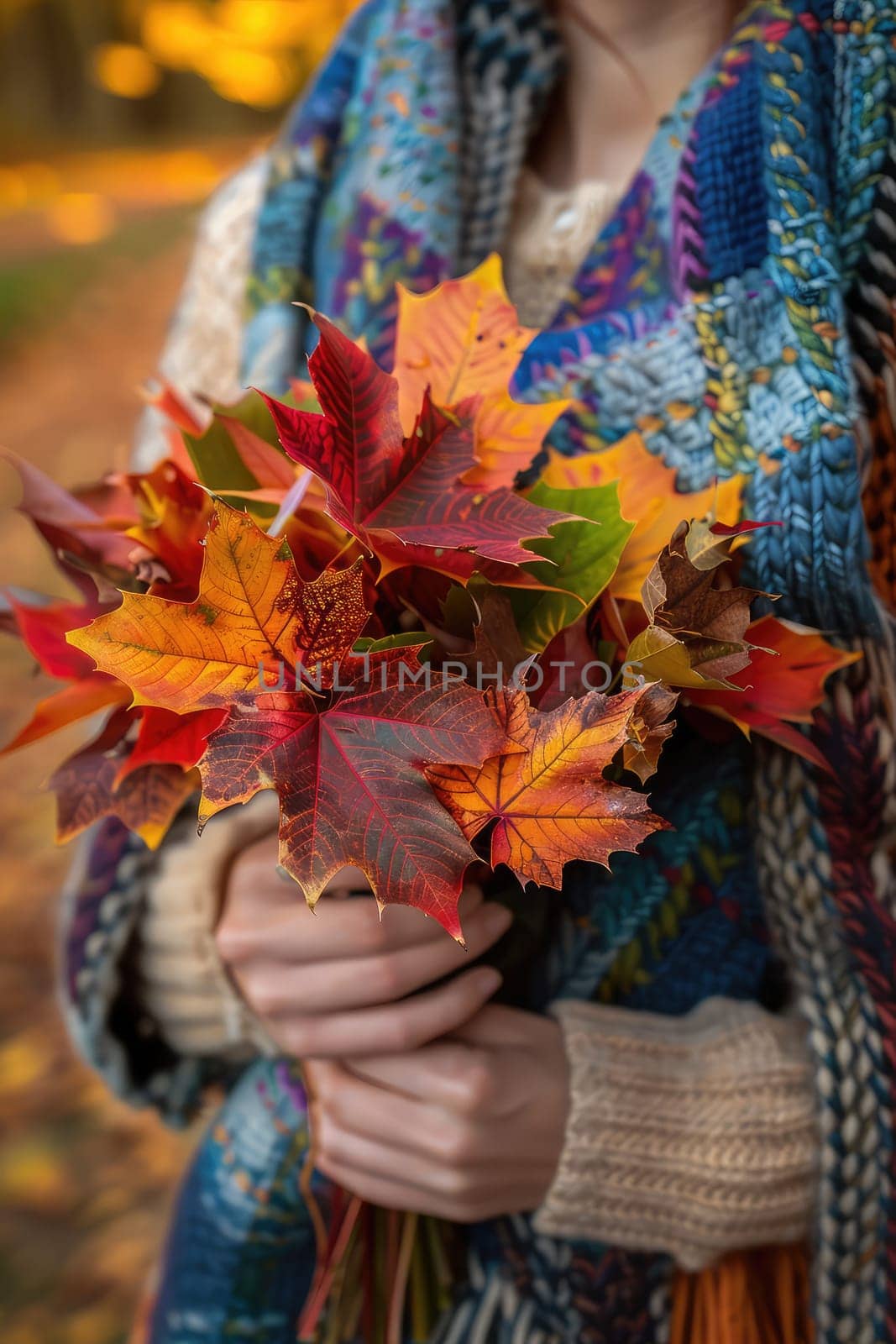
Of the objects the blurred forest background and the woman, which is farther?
the blurred forest background

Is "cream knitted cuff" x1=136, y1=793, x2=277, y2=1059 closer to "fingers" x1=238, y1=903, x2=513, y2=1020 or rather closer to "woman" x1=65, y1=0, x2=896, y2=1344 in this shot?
"woman" x1=65, y1=0, x2=896, y2=1344

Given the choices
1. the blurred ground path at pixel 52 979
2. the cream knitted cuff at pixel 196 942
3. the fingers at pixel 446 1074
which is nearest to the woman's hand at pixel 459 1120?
the fingers at pixel 446 1074

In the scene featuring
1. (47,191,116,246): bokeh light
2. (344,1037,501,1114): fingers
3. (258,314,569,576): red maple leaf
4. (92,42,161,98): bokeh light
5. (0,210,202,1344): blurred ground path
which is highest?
(92,42,161,98): bokeh light

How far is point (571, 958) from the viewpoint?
541 mm

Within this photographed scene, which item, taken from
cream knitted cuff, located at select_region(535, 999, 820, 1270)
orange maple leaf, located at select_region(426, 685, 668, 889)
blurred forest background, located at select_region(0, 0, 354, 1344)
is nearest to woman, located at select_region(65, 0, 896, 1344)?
cream knitted cuff, located at select_region(535, 999, 820, 1270)

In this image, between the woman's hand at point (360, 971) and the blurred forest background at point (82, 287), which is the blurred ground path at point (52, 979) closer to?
the blurred forest background at point (82, 287)

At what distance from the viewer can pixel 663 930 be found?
529 millimetres

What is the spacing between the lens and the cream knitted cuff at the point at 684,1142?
49 cm

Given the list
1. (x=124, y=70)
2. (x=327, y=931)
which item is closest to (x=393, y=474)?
(x=327, y=931)

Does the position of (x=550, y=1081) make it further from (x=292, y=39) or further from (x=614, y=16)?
(x=292, y=39)

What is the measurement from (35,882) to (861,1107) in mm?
1892

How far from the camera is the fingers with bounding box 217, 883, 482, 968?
0.46 meters

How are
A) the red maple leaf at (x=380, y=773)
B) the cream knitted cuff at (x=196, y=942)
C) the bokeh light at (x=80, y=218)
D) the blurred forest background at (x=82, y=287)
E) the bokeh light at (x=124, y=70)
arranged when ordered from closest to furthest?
the red maple leaf at (x=380, y=773) < the cream knitted cuff at (x=196, y=942) < the blurred forest background at (x=82, y=287) < the bokeh light at (x=124, y=70) < the bokeh light at (x=80, y=218)

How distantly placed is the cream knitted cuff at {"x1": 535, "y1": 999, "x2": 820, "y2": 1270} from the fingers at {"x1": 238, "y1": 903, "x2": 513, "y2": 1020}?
0.10 metres
